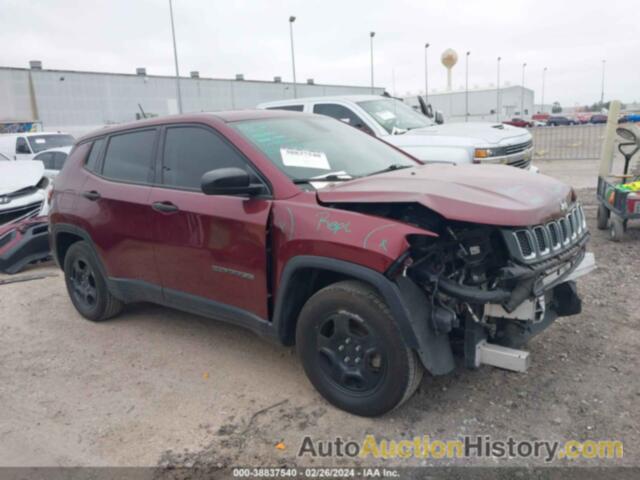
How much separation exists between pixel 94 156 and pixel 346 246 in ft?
9.90

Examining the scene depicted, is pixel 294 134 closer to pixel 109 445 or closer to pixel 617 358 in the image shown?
pixel 109 445

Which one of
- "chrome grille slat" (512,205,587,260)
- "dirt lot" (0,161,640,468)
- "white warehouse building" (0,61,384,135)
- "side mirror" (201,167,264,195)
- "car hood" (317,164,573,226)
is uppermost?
"white warehouse building" (0,61,384,135)

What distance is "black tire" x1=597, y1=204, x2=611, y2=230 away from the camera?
→ 7.24 metres

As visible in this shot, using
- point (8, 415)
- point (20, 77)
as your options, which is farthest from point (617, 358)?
point (20, 77)

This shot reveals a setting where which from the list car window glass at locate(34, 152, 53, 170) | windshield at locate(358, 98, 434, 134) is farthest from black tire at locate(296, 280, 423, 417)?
car window glass at locate(34, 152, 53, 170)

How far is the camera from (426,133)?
7.84 m

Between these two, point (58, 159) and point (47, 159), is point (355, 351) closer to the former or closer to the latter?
point (58, 159)

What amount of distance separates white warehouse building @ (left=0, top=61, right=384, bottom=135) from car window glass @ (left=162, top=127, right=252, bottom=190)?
31.8 m

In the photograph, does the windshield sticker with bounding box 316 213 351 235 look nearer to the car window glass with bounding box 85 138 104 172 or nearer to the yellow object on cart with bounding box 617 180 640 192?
the car window glass with bounding box 85 138 104 172

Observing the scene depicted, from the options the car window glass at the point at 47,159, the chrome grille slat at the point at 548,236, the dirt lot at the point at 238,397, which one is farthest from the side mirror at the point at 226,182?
the car window glass at the point at 47,159

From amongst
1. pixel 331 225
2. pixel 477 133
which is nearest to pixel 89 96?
pixel 477 133

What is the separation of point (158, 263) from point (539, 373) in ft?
9.42

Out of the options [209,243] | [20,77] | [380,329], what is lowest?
[380,329]

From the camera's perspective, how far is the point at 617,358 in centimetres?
382
